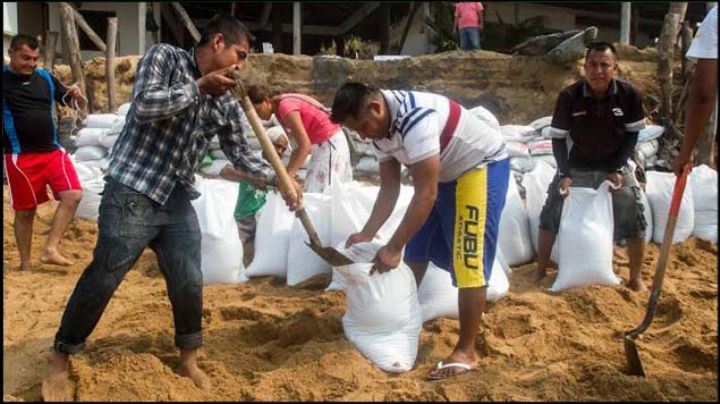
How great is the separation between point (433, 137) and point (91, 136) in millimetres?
5822

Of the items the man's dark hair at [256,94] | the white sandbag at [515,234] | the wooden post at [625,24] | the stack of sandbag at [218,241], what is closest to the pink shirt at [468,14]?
the wooden post at [625,24]

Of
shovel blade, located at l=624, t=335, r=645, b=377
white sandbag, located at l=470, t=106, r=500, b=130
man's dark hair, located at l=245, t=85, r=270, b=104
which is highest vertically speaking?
man's dark hair, located at l=245, t=85, r=270, b=104

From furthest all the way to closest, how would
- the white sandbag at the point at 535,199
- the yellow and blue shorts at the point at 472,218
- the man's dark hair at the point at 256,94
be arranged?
the white sandbag at the point at 535,199 < the man's dark hair at the point at 256,94 < the yellow and blue shorts at the point at 472,218

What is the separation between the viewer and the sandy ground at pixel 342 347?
2.55 meters

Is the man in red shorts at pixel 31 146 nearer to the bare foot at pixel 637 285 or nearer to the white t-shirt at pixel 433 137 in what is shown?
the white t-shirt at pixel 433 137

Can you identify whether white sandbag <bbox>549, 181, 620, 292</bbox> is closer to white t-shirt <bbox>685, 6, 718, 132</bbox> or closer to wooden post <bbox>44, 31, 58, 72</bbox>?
white t-shirt <bbox>685, 6, 718, 132</bbox>

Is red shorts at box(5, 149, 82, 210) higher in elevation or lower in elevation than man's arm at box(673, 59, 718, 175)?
lower

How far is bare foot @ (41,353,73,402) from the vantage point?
2.51m

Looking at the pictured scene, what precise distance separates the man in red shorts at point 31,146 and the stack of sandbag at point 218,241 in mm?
1135

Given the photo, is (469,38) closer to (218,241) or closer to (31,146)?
(31,146)

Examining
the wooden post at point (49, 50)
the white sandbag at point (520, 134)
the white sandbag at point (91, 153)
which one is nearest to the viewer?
the white sandbag at point (520, 134)

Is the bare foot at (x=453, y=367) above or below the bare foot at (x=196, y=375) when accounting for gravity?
above

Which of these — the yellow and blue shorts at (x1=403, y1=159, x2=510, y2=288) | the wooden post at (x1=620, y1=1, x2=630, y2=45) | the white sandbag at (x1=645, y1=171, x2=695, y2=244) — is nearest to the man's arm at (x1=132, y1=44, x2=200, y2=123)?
the yellow and blue shorts at (x1=403, y1=159, x2=510, y2=288)

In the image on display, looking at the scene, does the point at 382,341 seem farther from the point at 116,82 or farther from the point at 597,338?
the point at 116,82
